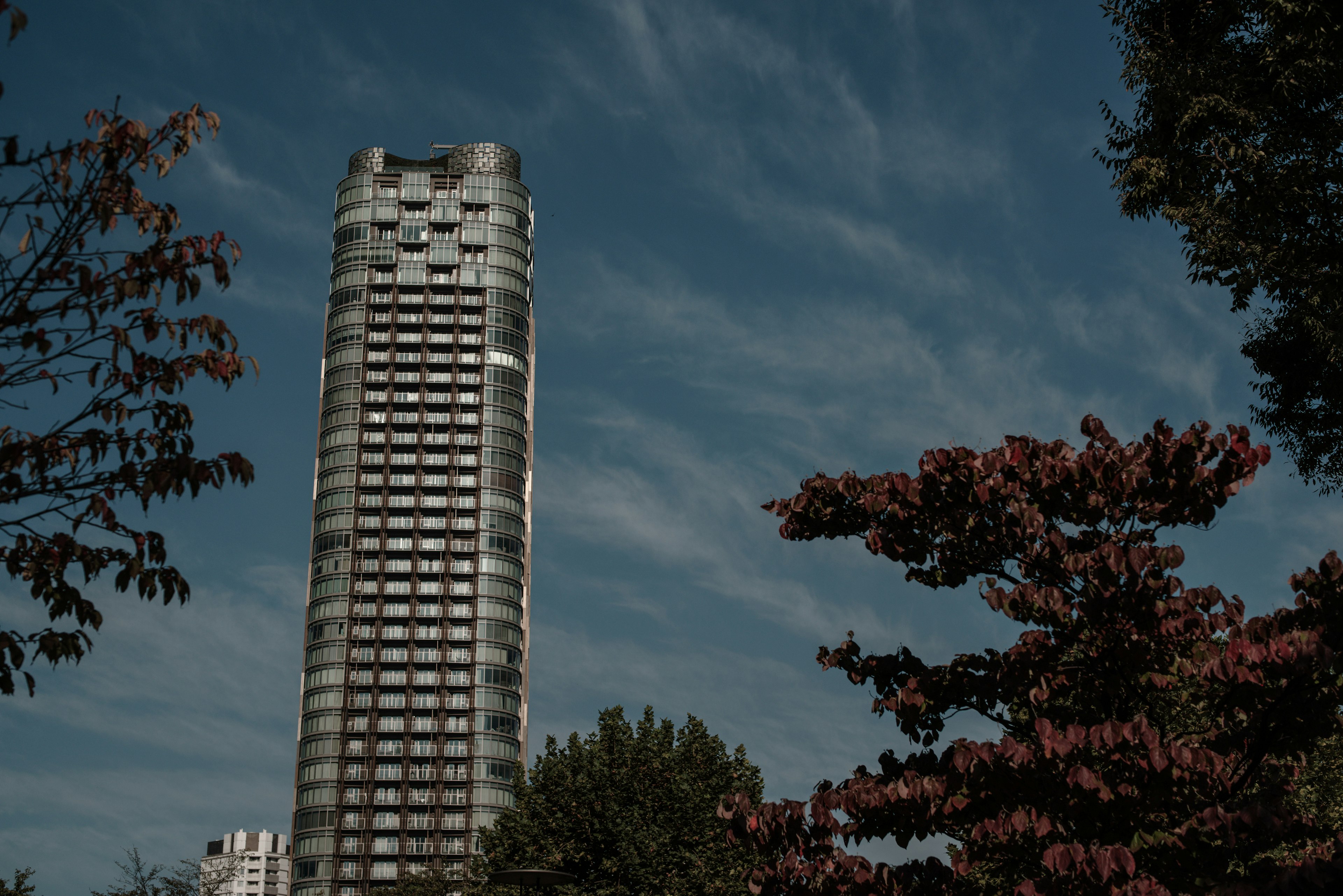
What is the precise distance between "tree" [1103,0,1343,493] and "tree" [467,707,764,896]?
67.1ft

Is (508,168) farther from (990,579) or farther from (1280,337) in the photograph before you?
(990,579)

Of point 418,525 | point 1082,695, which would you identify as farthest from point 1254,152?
point 418,525

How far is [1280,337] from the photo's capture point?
22.4 metres

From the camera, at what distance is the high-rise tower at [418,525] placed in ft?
312

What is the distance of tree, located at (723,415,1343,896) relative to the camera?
924 cm

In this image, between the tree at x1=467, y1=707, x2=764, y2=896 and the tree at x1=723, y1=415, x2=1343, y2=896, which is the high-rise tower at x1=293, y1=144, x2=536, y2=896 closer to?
the tree at x1=467, y1=707, x2=764, y2=896

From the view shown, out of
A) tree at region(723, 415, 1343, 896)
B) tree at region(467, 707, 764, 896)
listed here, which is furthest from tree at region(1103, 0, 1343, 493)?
tree at region(467, 707, 764, 896)

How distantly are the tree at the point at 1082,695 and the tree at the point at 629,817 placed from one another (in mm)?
22363

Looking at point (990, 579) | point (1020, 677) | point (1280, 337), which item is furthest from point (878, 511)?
point (1280, 337)

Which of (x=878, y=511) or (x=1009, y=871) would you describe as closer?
(x=1009, y=871)

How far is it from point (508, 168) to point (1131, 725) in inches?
4592

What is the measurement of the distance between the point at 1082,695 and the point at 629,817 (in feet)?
83.3

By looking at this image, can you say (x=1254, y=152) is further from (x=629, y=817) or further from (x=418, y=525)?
(x=418, y=525)

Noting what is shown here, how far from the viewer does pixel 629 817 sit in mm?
34469
